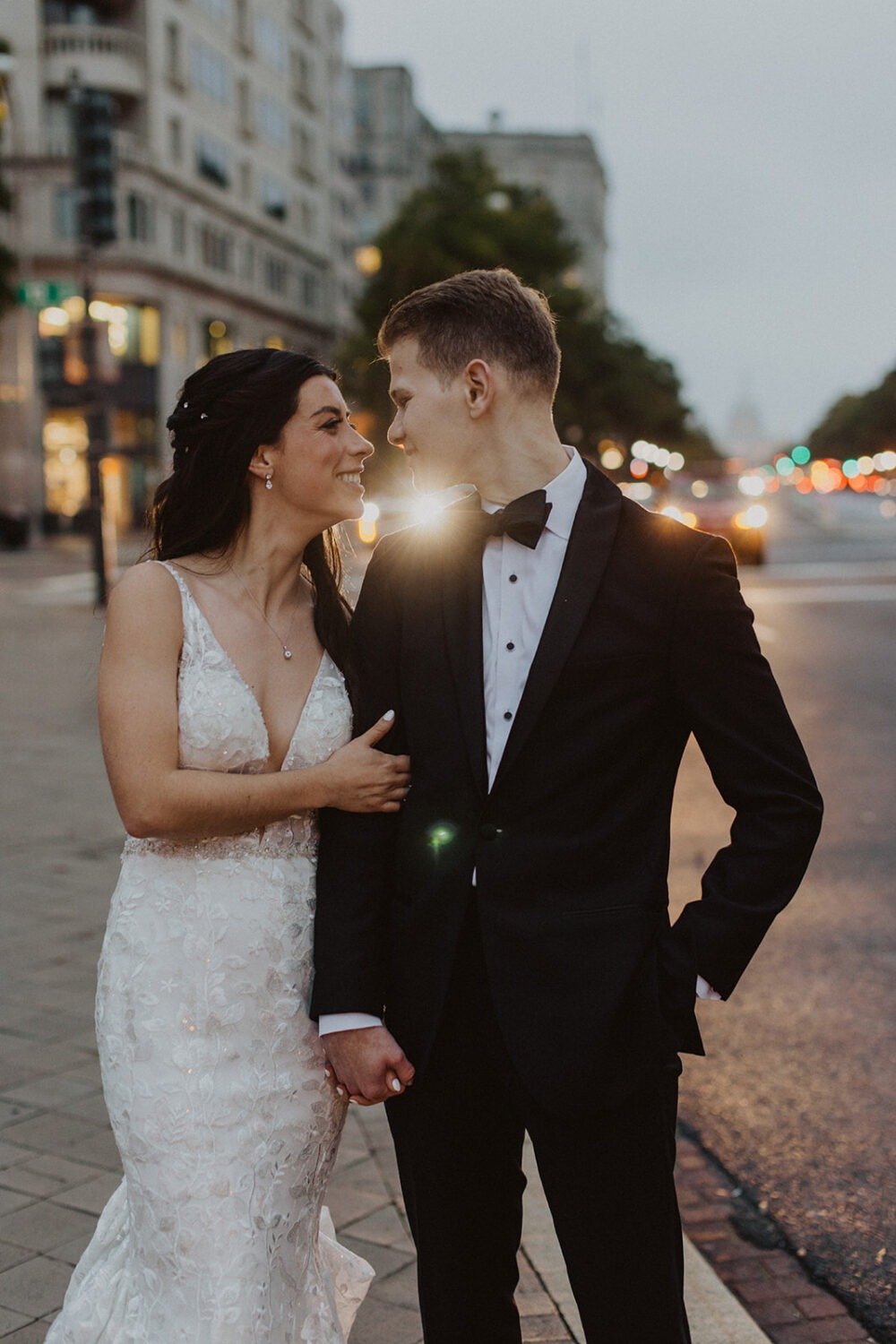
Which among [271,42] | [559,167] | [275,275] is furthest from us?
[559,167]

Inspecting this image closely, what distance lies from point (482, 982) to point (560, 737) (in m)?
0.43

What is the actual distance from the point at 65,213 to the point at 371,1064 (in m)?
48.0

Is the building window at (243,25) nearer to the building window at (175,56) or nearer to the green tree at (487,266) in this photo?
the building window at (175,56)

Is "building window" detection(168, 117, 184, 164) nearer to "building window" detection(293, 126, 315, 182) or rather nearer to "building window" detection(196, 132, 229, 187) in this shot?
"building window" detection(196, 132, 229, 187)

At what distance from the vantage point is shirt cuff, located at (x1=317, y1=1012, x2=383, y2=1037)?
2.33 metres

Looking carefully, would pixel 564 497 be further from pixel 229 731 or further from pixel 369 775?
pixel 229 731

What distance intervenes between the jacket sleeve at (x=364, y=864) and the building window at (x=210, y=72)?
5095 centimetres

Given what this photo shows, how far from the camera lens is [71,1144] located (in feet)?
13.1

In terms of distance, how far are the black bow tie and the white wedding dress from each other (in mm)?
573

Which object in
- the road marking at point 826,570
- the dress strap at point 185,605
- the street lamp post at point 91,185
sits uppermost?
the street lamp post at point 91,185

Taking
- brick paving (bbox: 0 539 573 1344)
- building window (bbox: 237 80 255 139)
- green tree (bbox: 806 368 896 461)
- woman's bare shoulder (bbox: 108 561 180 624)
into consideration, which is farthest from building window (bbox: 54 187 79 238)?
green tree (bbox: 806 368 896 461)

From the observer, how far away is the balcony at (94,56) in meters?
44.3

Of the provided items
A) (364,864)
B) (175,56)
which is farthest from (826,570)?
(175,56)

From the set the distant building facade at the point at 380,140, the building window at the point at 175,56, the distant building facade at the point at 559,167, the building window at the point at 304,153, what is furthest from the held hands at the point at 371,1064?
the distant building facade at the point at 559,167
